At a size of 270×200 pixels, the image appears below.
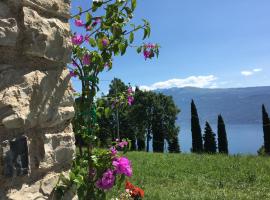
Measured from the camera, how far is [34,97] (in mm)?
1603

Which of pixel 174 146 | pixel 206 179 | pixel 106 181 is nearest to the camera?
pixel 106 181

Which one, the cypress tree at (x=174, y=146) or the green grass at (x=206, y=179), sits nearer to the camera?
the green grass at (x=206, y=179)

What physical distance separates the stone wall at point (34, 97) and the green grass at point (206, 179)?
223 inches

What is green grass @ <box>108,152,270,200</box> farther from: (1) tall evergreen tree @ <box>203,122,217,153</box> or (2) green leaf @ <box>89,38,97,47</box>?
(1) tall evergreen tree @ <box>203,122,217,153</box>

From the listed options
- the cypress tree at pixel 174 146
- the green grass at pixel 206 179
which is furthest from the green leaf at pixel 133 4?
the cypress tree at pixel 174 146

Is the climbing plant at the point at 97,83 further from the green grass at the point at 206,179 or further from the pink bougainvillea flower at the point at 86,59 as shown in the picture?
the green grass at the point at 206,179

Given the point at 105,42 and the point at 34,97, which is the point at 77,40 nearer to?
the point at 105,42

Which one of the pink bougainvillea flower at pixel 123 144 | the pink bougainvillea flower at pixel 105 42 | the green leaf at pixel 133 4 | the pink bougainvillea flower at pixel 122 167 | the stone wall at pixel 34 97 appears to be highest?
the green leaf at pixel 133 4

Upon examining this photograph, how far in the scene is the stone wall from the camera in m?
1.47

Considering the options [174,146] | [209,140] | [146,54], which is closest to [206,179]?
[146,54]

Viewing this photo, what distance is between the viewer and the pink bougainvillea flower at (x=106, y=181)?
8.49 ft

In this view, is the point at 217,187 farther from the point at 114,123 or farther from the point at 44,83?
the point at 114,123

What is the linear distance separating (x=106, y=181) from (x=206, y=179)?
8.18 meters

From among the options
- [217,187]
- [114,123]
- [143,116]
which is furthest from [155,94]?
[217,187]
